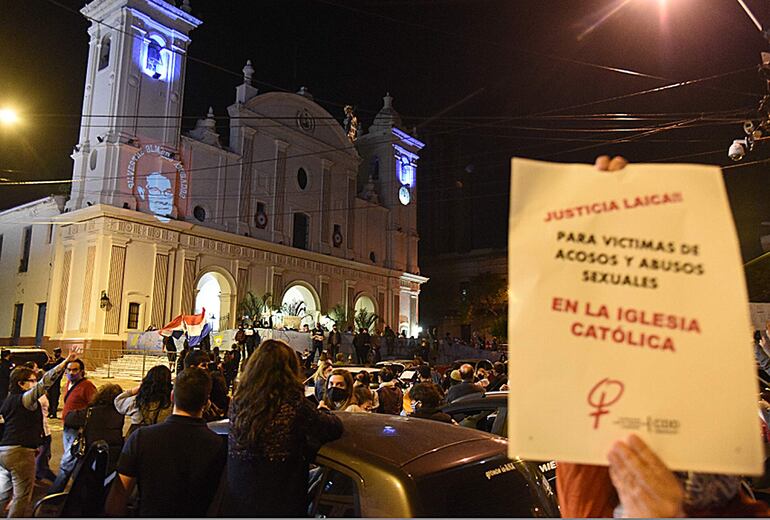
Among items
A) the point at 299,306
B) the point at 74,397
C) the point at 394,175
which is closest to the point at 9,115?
the point at 74,397

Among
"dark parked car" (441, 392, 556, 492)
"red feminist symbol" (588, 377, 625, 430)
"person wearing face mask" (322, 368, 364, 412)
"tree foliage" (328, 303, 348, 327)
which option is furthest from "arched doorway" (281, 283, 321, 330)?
"red feminist symbol" (588, 377, 625, 430)

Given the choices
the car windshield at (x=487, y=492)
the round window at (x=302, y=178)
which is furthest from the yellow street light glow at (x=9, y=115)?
the round window at (x=302, y=178)

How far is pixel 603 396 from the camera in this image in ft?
4.93

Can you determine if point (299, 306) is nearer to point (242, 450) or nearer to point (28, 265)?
point (28, 265)

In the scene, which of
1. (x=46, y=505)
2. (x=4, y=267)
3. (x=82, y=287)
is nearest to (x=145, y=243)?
(x=82, y=287)

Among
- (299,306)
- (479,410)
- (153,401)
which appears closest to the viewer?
(153,401)

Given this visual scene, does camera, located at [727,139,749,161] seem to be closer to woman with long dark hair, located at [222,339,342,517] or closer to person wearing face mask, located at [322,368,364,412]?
person wearing face mask, located at [322,368,364,412]

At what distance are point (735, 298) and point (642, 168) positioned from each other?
1.37ft

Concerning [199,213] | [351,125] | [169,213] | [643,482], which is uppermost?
[351,125]

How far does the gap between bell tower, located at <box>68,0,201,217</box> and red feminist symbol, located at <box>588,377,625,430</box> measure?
29.2 metres

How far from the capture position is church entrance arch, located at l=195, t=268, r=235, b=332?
32.3 metres

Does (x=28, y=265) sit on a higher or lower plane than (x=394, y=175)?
lower

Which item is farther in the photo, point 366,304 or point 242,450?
point 366,304

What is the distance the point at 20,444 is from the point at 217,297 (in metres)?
27.9
